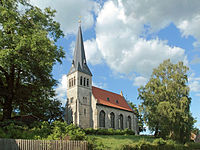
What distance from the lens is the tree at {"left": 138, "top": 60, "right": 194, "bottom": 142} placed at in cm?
2741

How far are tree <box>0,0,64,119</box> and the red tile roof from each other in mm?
21428

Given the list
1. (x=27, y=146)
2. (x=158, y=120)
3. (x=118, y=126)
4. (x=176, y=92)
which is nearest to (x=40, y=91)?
(x=27, y=146)

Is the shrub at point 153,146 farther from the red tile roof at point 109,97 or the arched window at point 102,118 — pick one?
the red tile roof at point 109,97

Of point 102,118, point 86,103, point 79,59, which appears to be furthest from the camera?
point 79,59

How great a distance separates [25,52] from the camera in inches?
709

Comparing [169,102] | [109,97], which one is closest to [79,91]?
[109,97]

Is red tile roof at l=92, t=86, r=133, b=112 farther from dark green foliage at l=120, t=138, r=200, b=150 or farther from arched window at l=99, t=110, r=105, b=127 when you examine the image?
dark green foliage at l=120, t=138, r=200, b=150

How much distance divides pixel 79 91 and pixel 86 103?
300 cm

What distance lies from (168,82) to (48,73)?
17.8 m

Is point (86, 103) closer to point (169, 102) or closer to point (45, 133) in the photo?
point (169, 102)

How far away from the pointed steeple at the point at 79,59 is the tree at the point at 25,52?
19478 millimetres

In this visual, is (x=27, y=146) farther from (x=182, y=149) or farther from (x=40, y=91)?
(x=182, y=149)

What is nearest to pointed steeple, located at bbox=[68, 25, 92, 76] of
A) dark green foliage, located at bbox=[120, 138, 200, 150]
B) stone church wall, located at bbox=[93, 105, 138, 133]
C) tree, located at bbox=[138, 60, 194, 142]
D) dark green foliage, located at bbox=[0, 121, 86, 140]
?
stone church wall, located at bbox=[93, 105, 138, 133]

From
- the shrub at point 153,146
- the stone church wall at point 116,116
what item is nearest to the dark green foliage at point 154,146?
the shrub at point 153,146
